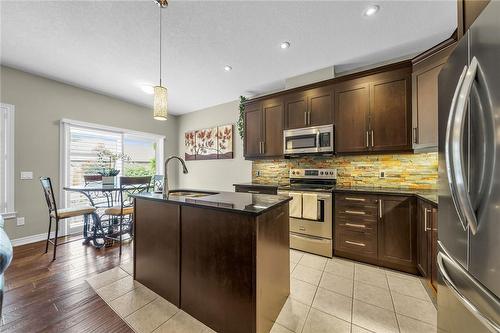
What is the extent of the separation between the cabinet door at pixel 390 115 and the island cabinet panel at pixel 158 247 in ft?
8.82

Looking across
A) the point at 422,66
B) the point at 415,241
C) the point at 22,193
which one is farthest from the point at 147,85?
the point at 415,241

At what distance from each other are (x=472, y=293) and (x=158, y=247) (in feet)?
6.60

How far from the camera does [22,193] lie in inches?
120

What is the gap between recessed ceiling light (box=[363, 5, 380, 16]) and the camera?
1894mm

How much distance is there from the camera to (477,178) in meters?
0.72

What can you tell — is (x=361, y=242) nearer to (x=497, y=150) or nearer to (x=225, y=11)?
(x=497, y=150)

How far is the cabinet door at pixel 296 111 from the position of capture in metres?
3.16

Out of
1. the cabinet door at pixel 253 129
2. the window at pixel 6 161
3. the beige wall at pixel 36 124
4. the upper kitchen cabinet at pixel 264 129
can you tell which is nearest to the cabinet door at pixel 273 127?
the upper kitchen cabinet at pixel 264 129

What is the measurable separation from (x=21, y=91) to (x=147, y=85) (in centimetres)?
183

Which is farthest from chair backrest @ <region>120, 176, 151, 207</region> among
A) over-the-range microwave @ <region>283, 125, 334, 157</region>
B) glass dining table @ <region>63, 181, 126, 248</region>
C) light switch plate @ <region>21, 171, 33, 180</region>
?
over-the-range microwave @ <region>283, 125, 334, 157</region>

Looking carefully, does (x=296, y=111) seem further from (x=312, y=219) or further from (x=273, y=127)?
(x=312, y=219)

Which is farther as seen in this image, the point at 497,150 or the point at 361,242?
the point at 361,242

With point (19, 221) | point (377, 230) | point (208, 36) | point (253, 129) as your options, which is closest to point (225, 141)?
point (253, 129)

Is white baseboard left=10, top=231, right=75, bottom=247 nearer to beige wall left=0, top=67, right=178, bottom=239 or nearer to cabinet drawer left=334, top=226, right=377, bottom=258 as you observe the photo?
beige wall left=0, top=67, right=178, bottom=239
